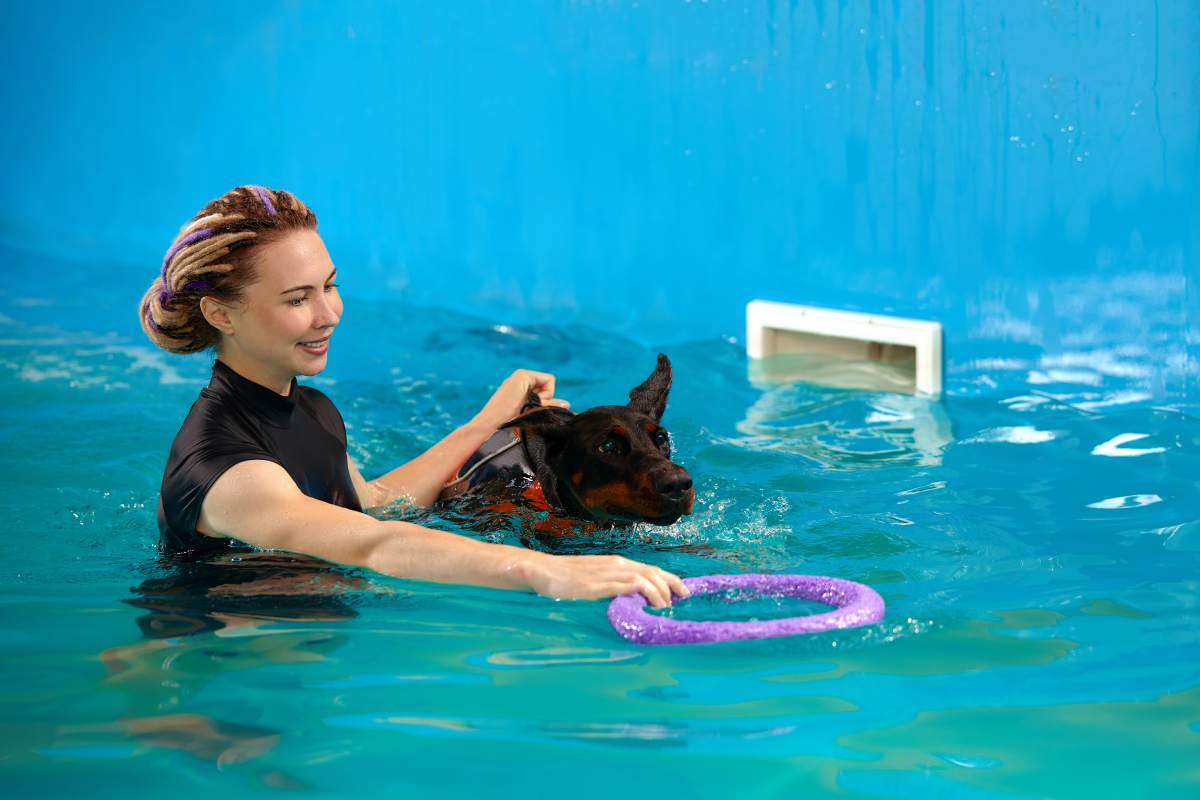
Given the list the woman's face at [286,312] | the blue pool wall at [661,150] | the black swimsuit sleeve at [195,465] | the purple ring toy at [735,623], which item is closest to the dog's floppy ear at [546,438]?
the woman's face at [286,312]

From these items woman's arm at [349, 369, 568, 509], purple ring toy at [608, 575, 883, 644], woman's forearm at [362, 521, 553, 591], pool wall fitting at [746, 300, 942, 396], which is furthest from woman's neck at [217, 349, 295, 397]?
pool wall fitting at [746, 300, 942, 396]

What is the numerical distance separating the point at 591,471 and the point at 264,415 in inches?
30.4

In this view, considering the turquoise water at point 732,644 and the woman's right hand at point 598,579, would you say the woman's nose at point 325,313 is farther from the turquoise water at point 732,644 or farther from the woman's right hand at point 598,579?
the woman's right hand at point 598,579

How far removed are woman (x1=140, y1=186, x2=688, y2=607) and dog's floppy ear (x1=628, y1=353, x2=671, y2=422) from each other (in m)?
0.74

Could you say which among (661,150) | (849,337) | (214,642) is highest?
(661,150)

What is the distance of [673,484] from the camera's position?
3096 mm

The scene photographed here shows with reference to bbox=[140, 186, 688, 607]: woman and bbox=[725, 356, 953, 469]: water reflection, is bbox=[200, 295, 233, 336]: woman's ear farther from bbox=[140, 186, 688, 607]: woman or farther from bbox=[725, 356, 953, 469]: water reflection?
bbox=[725, 356, 953, 469]: water reflection

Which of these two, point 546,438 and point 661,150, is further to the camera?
point 661,150

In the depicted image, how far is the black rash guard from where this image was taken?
301 centimetres

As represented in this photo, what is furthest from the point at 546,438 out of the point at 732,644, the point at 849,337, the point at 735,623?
the point at 849,337

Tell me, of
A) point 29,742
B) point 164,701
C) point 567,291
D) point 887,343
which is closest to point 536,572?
point 164,701

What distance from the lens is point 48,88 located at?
8.62 meters

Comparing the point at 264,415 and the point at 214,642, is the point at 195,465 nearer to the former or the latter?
the point at 264,415

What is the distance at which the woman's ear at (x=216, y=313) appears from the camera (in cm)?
310
